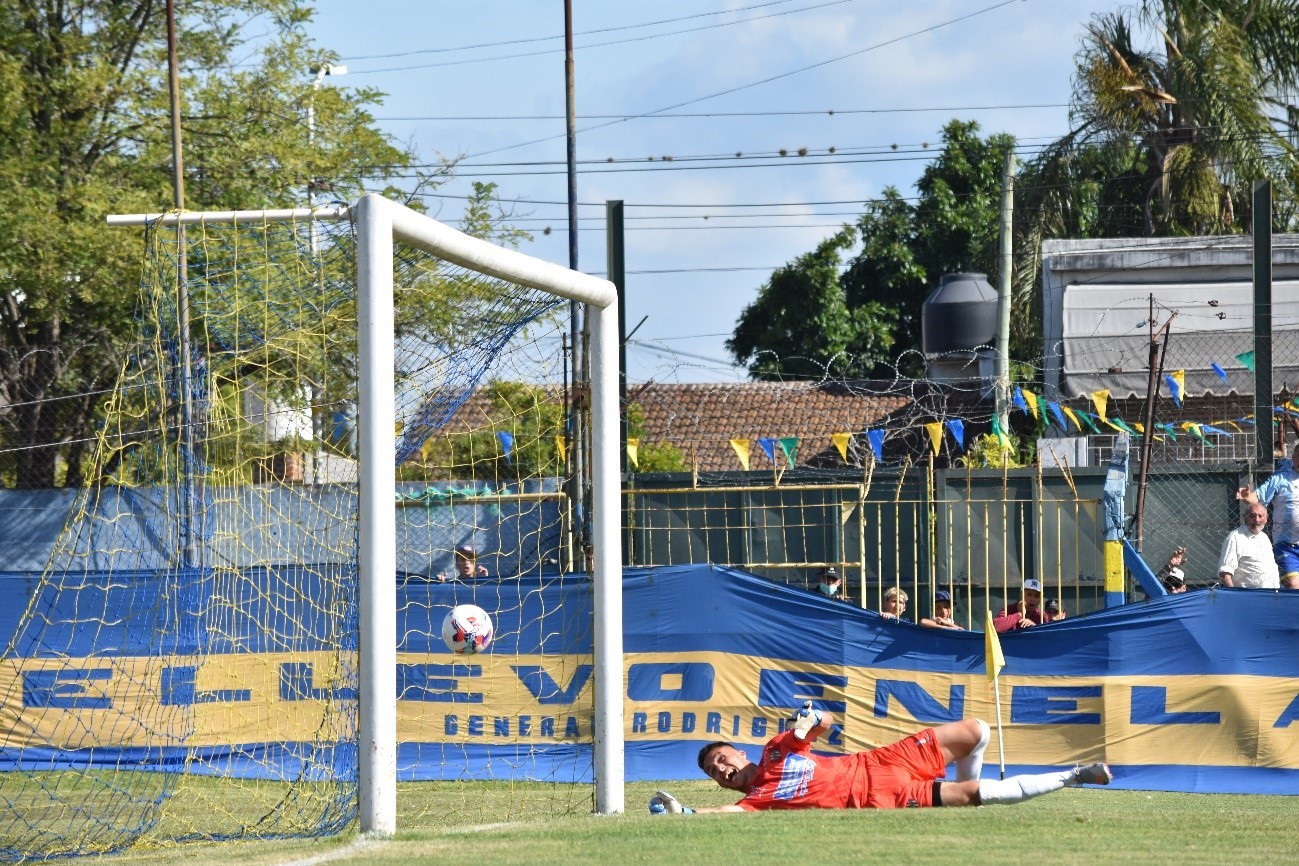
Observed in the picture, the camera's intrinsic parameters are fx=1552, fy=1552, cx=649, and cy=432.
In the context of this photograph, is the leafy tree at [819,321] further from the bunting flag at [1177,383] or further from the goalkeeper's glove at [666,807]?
the goalkeeper's glove at [666,807]

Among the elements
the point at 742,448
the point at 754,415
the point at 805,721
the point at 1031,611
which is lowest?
the point at 1031,611

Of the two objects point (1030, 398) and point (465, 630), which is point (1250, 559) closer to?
point (1030, 398)

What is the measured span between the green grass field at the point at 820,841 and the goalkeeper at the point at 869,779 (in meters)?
0.21

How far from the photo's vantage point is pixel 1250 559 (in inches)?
509

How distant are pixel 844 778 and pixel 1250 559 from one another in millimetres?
6207

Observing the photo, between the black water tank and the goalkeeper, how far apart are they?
2281 centimetres

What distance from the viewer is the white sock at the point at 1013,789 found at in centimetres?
804

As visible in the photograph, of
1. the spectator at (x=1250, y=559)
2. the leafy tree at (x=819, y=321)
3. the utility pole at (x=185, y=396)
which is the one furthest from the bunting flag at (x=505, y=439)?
the leafy tree at (x=819, y=321)

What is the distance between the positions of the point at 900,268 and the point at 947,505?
25.2 metres

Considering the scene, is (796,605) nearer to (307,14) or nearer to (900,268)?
(307,14)

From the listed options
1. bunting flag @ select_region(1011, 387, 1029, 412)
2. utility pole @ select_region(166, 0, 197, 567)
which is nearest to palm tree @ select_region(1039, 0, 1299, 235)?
bunting flag @ select_region(1011, 387, 1029, 412)

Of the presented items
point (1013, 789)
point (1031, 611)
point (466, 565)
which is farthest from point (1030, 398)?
point (1013, 789)

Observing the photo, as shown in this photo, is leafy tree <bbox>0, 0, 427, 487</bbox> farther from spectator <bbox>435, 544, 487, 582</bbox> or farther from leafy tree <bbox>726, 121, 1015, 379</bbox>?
leafy tree <bbox>726, 121, 1015, 379</bbox>

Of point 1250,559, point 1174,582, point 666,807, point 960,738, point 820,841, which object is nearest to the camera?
point 820,841
